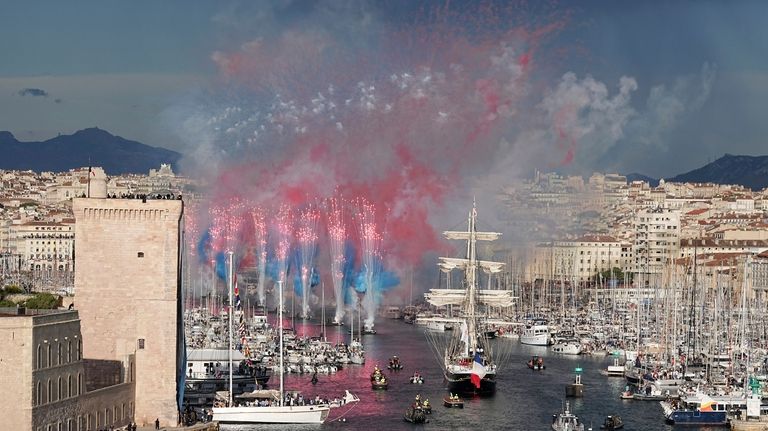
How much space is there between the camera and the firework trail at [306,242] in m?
105

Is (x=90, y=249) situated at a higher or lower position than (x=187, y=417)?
higher

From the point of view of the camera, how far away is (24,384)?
3828 centimetres

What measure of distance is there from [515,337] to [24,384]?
52.2 meters

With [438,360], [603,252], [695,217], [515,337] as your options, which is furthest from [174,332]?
[695,217]

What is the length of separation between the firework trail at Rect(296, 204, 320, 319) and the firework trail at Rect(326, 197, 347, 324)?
1.04 metres

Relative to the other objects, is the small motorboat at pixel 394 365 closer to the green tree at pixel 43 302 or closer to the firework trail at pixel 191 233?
the green tree at pixel 43 302

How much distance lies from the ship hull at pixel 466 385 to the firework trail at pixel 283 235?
4296 centimetres

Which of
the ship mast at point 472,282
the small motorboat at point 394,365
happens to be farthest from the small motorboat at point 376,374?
the ship mast at point 472,282

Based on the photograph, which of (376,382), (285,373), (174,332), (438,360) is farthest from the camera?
(438,360)

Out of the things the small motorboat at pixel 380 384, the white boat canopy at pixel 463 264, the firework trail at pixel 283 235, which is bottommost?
the small motorboat at pixel 380 384

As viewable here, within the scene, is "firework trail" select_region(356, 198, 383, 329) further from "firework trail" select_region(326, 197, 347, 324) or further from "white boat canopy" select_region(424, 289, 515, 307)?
"white boat canopy" select_region(424, 289, 515, 307)

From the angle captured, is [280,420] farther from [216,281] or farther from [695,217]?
[695,217]

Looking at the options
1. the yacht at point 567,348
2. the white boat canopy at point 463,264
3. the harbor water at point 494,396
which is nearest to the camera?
the harbor water at point 494,396

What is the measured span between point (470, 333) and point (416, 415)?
52.5 feet
